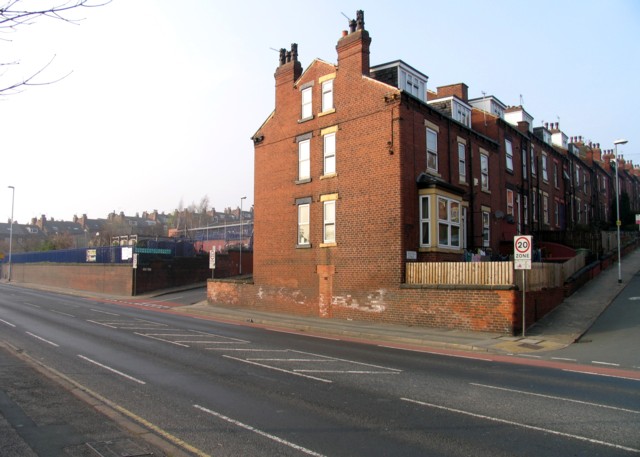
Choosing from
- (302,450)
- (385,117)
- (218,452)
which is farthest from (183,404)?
(385,117)

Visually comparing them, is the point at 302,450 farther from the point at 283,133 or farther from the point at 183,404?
the point at 283,133

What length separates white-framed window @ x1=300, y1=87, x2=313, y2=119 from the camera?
25.1 m

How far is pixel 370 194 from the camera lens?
21.7 meters

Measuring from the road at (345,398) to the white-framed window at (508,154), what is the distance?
19820 millimetres

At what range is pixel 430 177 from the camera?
22016 millimetres

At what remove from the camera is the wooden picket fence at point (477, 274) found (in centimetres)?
1783

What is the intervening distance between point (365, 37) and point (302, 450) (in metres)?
20.5

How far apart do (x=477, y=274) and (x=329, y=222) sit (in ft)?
24.7

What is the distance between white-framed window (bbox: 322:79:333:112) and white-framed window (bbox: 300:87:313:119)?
0.91m

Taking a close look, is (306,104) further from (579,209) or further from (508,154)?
(579,209)

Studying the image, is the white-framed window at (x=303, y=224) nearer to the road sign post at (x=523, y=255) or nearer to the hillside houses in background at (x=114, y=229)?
the road sign post at (x=523, y=255)

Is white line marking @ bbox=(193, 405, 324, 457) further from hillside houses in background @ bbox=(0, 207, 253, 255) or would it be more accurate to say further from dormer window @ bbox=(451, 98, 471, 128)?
hillside houses in background @ bbox=(0, 207, 253, 255)

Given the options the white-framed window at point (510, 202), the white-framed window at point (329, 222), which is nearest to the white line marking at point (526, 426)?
the white-framed window at point (329, 222)

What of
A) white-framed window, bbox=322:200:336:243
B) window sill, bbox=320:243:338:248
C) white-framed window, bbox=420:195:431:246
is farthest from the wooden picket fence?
white-framed window, bbox=322:200:336:243
